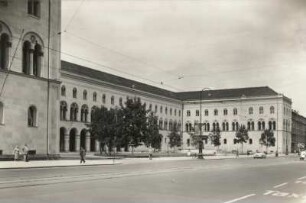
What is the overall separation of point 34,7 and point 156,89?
3129 inches

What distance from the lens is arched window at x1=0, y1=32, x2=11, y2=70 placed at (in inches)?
1502

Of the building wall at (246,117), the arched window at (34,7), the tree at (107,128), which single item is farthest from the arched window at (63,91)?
the building wall at (246,117)

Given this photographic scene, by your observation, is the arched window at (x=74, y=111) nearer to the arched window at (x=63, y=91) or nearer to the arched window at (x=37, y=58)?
→ the arched window at (x=63, y=91)

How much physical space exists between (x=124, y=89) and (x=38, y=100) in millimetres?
54912

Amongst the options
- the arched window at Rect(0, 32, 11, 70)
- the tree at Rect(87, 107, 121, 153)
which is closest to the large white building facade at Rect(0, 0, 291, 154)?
the arched window at Rect(0, 32, 11, 70)

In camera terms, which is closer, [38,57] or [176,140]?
[38,57]

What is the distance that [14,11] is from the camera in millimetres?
38500

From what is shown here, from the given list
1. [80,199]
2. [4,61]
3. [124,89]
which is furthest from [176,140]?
[80,199]

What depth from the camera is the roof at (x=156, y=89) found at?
8488cm

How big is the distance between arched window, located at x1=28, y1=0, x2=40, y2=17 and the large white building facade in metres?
0.06

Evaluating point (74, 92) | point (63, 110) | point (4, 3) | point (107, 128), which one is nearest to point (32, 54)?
point (4, 3)

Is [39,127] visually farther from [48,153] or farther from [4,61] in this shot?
[4,61]

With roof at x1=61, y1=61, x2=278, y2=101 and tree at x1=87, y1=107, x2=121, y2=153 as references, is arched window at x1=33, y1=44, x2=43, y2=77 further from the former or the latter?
roof at x1=61, y1=61, x2=278, y2=101

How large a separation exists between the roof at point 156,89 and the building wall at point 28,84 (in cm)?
3494
